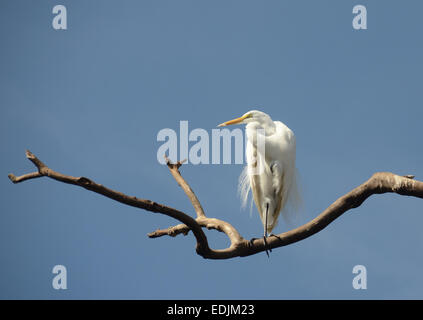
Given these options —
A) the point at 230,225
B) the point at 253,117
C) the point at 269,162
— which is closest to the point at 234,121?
the point at 253,117

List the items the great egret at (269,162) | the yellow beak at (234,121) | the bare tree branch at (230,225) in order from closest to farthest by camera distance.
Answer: the bare tree branch at (230,225)
the great egret at (269,162)
the yellow beak at (234,121)

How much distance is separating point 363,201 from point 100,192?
7.39ft

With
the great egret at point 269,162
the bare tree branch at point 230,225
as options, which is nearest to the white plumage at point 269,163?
the great egret at point 269,162

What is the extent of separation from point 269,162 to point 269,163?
0.02 metres

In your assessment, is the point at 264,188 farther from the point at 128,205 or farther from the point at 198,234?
the point at 128,205

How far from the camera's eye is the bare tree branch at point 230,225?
140 inches

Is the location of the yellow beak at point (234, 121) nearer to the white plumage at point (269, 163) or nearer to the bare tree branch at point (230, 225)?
the white plumage at point (269, 163)

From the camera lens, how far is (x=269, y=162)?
19.7 ft

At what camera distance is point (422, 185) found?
13.4 ft

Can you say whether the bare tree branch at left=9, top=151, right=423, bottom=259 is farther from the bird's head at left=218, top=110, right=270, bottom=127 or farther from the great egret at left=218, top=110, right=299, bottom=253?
the bird's head at left=218, top=110, right=270, bottom=127

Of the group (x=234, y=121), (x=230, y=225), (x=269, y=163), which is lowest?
(x=230, y=225)

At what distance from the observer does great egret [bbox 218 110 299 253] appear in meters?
5.91

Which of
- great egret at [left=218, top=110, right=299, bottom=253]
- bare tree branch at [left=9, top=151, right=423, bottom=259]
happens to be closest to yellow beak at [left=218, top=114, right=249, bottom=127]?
great egret at [left=218, top=110, right=299, bottom=253]

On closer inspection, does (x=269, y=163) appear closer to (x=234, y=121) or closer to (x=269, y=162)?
(x=269, y=162)
